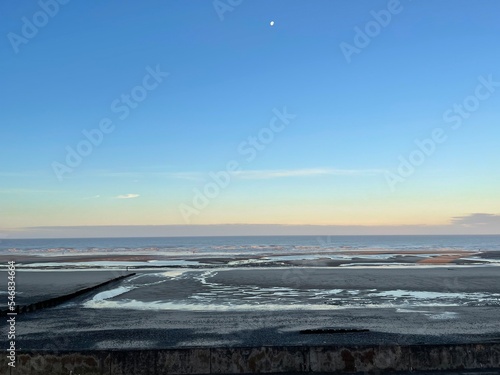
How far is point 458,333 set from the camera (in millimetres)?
17031

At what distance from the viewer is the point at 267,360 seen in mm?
11930

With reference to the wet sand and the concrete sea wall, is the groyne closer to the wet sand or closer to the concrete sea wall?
the wet sand

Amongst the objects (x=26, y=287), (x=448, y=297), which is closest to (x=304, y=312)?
(x=448, y=297)

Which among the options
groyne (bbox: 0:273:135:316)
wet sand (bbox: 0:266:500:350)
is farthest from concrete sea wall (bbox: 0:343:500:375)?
groyne (bbox: 0:273:135:316)

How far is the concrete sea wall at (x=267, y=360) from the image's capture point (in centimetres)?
1160

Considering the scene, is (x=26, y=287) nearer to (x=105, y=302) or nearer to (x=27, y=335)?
(x=105, y=302)

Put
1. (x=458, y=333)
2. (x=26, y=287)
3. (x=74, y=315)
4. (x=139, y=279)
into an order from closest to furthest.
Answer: (x=458, y=333) → (x=74, y=315) → (x=26, y=287) → (x=139, y=279)

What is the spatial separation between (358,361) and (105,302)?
59.5 ft

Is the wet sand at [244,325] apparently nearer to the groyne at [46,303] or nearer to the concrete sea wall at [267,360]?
the groyne at [46,303]

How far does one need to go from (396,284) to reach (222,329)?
20284mm

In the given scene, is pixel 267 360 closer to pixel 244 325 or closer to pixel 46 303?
pixel 244 325

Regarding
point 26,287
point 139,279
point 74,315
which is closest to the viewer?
point 74,315

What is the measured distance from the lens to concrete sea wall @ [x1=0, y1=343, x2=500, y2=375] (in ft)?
38.1

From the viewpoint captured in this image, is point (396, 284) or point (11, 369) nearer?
point (11, 369)
